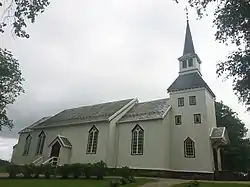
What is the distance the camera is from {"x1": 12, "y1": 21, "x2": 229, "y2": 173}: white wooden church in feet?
87.3

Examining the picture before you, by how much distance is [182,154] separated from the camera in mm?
27250

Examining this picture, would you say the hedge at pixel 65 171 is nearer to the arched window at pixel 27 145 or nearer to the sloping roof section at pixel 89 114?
the sloping roof section at pixel 89 114

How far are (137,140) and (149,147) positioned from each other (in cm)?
192

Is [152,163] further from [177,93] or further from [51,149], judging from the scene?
[51,149]

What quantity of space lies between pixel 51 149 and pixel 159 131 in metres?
15.0

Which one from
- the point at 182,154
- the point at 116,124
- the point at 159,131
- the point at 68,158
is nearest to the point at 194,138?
the point at 182,154

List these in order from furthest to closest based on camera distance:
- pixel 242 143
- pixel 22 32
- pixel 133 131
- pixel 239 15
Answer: pixel 242 143 < pixel 133 131 < pixel 239 15 < pixel 22 32

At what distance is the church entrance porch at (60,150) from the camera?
31.6 m

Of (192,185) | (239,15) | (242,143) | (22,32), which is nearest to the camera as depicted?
(22,32)

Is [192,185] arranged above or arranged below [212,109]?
below

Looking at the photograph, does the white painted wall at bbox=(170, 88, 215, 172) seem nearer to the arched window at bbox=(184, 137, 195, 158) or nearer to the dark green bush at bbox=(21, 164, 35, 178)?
the arched window at bbox=(184, 137, 195, 158)

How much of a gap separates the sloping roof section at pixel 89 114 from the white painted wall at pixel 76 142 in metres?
0.91

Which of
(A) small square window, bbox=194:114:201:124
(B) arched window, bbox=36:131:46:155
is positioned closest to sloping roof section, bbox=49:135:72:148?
(B) arched window, bbox=36:131:46:155

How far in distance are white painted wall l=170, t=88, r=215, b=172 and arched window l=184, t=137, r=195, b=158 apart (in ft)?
1.10
